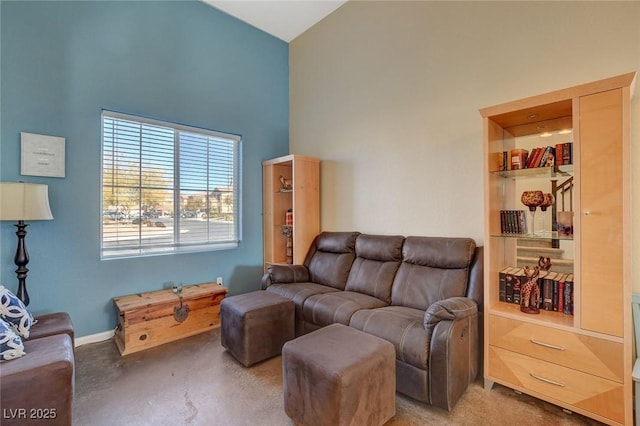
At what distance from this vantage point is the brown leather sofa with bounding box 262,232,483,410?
1.83 metres

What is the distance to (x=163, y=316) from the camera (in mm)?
2814

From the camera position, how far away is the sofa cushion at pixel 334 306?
2.39 metres

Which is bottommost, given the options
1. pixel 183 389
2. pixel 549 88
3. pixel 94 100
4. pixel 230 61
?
pixel 183 389

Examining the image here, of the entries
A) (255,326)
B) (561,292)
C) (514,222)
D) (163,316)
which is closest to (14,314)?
(163,316)

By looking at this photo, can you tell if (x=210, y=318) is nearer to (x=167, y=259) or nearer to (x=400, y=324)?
(x=167, y=259)

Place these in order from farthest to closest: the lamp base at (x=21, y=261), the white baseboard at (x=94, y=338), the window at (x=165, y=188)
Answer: the window at (x=165, y=188)
the white baseboard at (x=94, y=338)
the lamp base at (x=21, y=261)

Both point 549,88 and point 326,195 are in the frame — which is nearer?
point 549,88

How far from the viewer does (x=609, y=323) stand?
64.2 inches

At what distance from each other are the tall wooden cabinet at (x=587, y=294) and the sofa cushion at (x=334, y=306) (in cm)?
92

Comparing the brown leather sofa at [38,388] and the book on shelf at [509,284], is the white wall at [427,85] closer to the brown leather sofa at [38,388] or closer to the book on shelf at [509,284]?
the book on shelf at [509,284]

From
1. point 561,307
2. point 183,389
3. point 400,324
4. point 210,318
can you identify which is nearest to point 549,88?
point 561,307

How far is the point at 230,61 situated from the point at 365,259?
3.00 m

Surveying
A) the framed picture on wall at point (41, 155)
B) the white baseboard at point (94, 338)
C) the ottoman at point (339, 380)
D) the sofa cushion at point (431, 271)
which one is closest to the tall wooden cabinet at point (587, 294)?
the sofa cushion at point (431, 271)

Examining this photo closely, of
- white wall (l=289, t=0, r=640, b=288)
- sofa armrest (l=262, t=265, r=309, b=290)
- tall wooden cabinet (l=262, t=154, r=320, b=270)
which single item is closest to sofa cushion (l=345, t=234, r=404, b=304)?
white wall (l=289, t=0, r=640, b=288)
